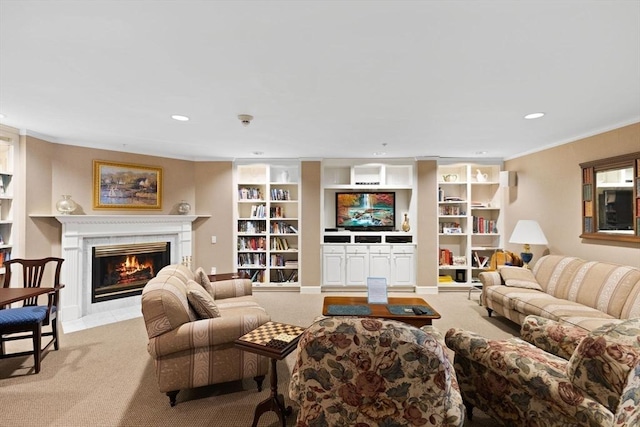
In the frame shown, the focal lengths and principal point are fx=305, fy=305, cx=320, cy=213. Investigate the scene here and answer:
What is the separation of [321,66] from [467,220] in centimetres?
450

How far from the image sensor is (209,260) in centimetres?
555

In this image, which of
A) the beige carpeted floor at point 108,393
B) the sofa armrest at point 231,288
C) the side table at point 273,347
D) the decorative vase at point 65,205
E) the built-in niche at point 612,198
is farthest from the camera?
the decorative vase at point 65,205

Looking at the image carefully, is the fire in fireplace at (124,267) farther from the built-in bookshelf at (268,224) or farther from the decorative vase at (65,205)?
the built-in bookshelf at (268,224)

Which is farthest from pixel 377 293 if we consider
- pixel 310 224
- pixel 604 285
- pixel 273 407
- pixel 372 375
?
pixel 310 224

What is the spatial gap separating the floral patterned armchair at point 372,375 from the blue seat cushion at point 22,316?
2720mm

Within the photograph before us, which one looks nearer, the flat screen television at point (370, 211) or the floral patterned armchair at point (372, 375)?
the floral patterned armchair at point (372, 375)

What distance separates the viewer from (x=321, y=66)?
2102 mm

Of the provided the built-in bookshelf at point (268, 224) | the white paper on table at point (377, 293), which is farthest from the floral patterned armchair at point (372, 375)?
the built-in bookshelf at point (268, 224)

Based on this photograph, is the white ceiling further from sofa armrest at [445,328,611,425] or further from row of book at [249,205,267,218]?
row of book at [249,205,267,218]

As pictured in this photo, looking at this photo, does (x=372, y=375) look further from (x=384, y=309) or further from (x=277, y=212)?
(x=277, y=212)

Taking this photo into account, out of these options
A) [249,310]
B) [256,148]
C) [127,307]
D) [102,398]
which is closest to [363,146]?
[256,148]

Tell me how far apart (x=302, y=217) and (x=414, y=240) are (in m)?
2.07

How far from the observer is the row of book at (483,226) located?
18.3 feet

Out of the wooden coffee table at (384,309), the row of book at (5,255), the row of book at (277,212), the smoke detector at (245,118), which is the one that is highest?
the smoke detector at (245,118)
